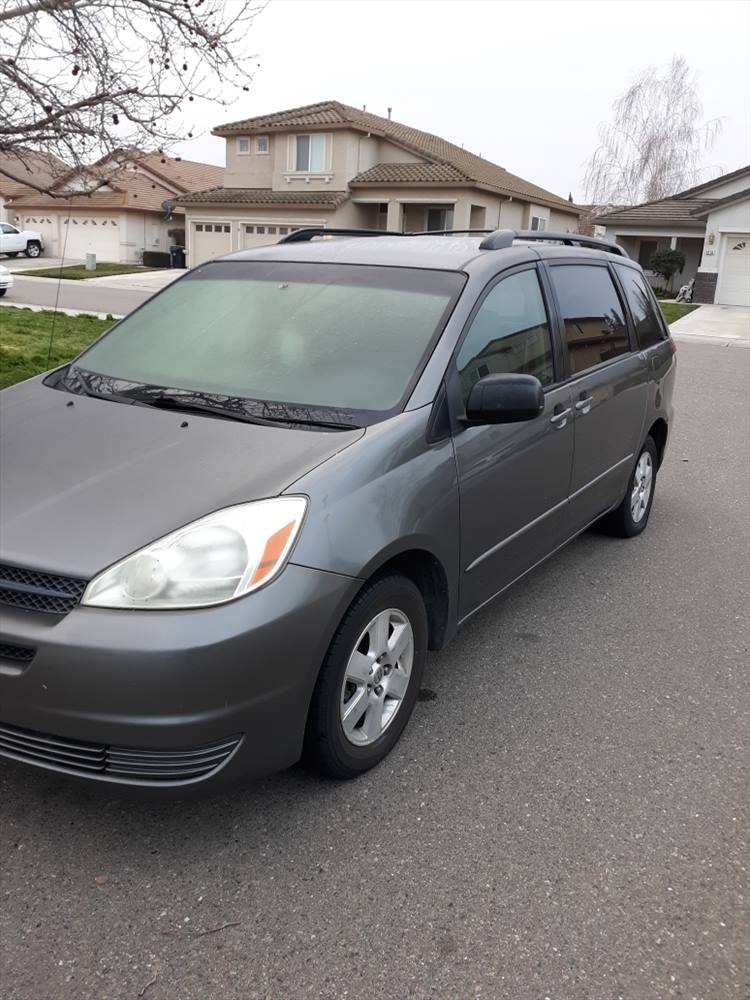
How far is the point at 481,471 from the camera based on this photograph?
A: 3535 mm

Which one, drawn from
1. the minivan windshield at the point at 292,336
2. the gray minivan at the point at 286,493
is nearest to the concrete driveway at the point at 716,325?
the gray minivan at the point at 286,493

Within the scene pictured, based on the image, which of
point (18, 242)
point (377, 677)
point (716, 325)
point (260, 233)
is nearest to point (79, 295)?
point (260, 233)

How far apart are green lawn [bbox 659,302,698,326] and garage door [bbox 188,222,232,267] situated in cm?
1882

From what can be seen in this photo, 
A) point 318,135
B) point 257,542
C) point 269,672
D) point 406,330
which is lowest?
point 269,672

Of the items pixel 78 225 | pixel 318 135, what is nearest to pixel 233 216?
pixel 318 135

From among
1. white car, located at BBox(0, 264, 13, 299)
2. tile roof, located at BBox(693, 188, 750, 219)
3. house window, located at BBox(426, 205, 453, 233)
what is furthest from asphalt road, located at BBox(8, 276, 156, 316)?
tile roof, located at BBox(693, 188, 750, 219)

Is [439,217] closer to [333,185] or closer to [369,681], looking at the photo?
[333,185]

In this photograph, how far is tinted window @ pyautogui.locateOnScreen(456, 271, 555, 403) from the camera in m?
3.62

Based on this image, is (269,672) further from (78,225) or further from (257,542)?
(78,225)

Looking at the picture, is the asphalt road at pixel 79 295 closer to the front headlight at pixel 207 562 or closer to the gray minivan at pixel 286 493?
the gray minivan at pixel 286 493

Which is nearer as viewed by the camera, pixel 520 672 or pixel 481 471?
pixel 481 471

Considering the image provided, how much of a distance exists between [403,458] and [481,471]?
0.53 metres

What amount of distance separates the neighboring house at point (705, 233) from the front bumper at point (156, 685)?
111 feet

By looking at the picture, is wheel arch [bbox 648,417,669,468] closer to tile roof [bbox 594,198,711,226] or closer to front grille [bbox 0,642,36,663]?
front grille [bbox 0,642,36,663]
